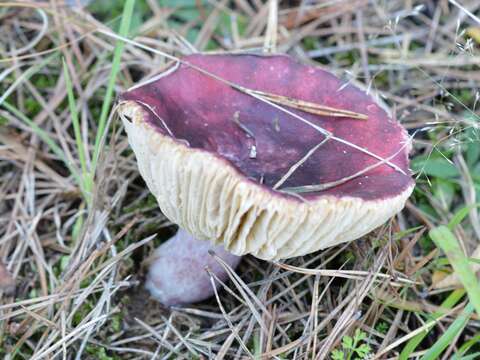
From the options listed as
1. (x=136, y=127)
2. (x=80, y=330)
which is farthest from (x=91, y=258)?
(x=136, y=127)

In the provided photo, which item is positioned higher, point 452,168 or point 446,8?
point 446,8

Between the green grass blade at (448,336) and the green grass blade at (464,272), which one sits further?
the green grass blade at (448,336)

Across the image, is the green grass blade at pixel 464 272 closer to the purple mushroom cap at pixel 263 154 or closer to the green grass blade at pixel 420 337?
the purple mushroom cap at pixel 263 154

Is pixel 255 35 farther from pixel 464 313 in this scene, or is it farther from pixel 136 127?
pixel 464 313

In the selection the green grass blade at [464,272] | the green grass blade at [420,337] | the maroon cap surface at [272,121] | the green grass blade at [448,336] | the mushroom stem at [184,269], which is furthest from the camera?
the mushroom stem at [184,269]

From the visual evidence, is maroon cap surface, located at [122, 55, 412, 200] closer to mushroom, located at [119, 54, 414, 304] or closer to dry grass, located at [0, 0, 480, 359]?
mushroom, located at [119, 54, 414, 304]

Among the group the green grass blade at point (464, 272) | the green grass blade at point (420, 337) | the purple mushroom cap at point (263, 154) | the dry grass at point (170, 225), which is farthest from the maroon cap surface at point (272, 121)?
the green grass blade at point (420, 337)

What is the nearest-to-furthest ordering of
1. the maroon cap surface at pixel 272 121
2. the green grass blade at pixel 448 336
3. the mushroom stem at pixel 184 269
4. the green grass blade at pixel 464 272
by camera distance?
the green grass blade at pixel 464 272 → the green grass blade at pixel 448 336 → the maroon cap surface at pixel 272 121 → the mushroom stem at pixel 184 269

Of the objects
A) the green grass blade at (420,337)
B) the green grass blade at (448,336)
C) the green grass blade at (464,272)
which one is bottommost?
the green grass blade at (420,337)
